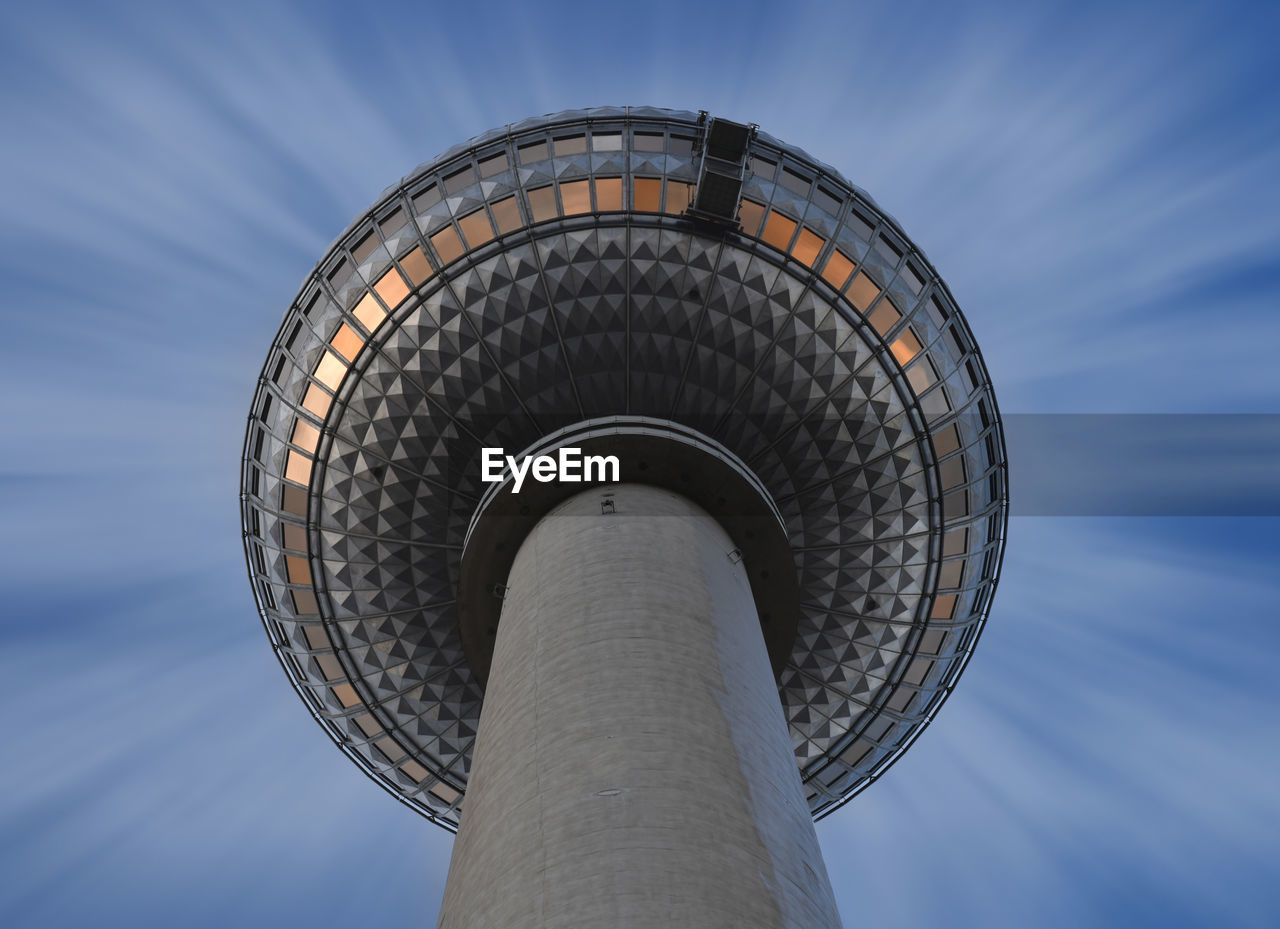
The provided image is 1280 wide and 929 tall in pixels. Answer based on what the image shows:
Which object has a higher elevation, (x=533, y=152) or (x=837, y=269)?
(x=533, y=152)

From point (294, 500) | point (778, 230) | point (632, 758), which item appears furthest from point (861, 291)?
point (294, 500)

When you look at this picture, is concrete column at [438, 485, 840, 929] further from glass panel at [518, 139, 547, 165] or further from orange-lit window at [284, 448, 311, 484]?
glass panel at [518, 139, 547, 165]

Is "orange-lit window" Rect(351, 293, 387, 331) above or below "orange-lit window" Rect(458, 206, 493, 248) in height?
below

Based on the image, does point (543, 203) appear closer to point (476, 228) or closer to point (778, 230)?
point (476, 228)

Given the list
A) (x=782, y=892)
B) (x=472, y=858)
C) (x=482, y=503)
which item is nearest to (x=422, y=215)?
(x=482, y=503)

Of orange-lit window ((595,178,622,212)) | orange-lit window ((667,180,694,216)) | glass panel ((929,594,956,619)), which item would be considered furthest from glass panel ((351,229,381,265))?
glass panel ((929,594,956,619))

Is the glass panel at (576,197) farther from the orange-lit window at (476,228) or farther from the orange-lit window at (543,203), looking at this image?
the orange-lit window at (476,228)
